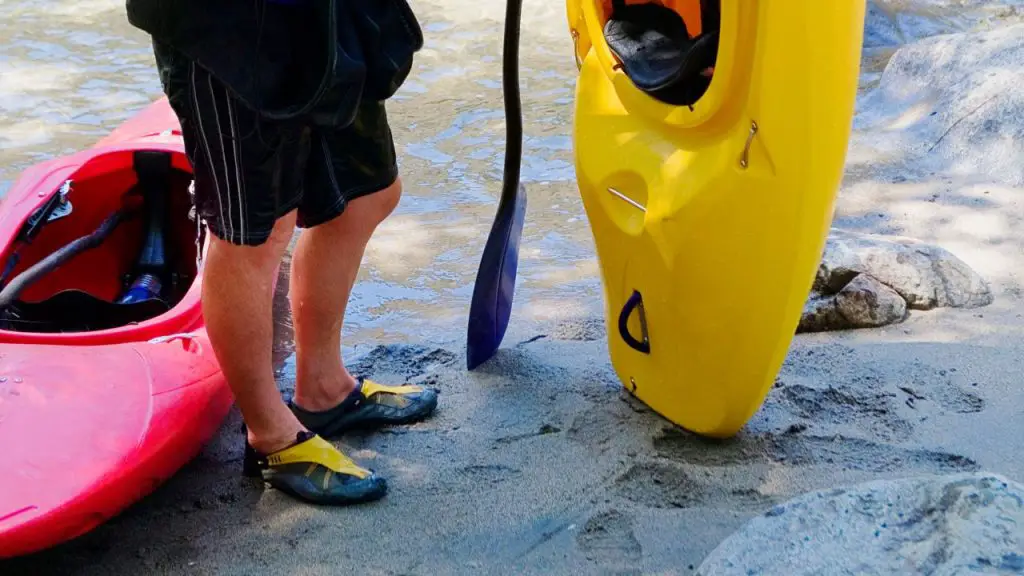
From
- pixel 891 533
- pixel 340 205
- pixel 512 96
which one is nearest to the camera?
pixel 891 533

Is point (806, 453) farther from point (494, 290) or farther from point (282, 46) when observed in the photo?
point (282, 46)

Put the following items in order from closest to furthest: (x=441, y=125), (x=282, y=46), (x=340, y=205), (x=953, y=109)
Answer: (x=282, y=46)
(x=340, y=205)
(x=953, y=109)
(x=441, y=125)

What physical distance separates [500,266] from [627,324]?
1.45 ft

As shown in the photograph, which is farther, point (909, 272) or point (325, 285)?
point (909, 272)

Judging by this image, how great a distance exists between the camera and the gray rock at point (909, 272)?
2.44 meters

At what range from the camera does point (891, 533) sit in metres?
1.19

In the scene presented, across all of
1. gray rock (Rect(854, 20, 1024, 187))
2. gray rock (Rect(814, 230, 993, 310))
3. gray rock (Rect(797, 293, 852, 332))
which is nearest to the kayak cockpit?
gray rock (Rect(797, 293, 852, 332))

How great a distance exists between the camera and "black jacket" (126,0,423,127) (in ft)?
4.65

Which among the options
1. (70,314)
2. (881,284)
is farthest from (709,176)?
(70,314)

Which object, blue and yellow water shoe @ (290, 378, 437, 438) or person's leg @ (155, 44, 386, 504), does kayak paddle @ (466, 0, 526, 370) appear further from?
person's leg @ (155, 44, 386, 504)

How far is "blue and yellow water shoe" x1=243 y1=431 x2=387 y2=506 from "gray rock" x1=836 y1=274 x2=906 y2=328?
46.6 inches

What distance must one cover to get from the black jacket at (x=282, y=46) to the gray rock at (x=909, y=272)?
1.33 metres

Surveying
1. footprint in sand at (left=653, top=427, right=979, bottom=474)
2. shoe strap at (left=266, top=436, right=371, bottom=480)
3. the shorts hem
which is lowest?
shoe strap at (left=266, top=436, right=371, bottom=480)

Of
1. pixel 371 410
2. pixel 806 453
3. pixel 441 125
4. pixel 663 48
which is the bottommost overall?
pixel 441 125
